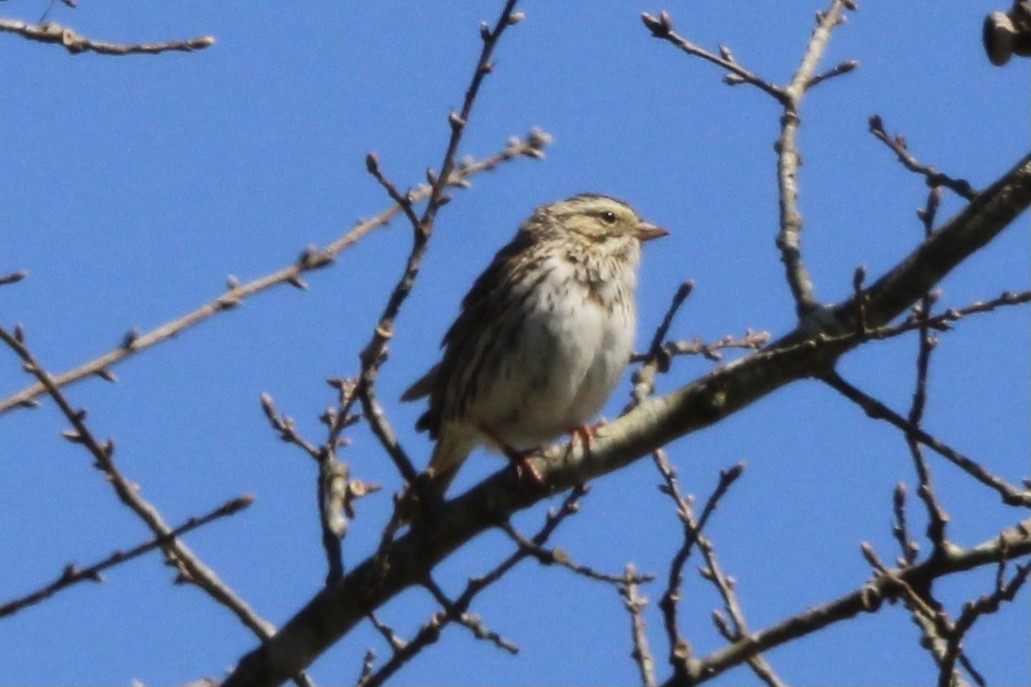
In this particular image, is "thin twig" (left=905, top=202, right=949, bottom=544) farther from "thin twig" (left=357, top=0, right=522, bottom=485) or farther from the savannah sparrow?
the savannah sparrow

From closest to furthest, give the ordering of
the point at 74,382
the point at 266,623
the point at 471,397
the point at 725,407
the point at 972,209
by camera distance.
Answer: the point at 74,382
the point at 972,209
the point at 725,407
the point at 266,623
the point at 471,397

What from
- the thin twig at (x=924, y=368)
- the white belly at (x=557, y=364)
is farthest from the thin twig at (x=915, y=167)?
the white belly at (x=557, y=364)

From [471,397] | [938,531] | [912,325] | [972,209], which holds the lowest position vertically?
[938,531]

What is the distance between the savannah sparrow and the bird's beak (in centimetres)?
28

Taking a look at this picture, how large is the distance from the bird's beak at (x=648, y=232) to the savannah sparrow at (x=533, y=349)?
0.28m

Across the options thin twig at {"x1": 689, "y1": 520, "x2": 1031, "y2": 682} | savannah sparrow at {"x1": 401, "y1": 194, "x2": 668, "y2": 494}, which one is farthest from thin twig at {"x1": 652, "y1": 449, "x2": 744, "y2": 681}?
savannah sparrow at {"x1": 401, "y1": 194, "x2": 668, "y2": 494}

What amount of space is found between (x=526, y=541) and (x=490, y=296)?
10.6ft

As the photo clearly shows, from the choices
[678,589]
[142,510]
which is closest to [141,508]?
[142,510]

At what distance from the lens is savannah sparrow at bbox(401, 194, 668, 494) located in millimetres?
7332

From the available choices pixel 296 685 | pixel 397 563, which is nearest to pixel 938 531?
pixel 397 563

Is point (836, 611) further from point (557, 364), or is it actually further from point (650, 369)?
point (557, 364)

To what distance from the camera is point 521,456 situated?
5.14 meters

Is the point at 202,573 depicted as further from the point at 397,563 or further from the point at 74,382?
the point at 74,382

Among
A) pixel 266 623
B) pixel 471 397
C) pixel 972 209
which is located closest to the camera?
pixel 972 209
